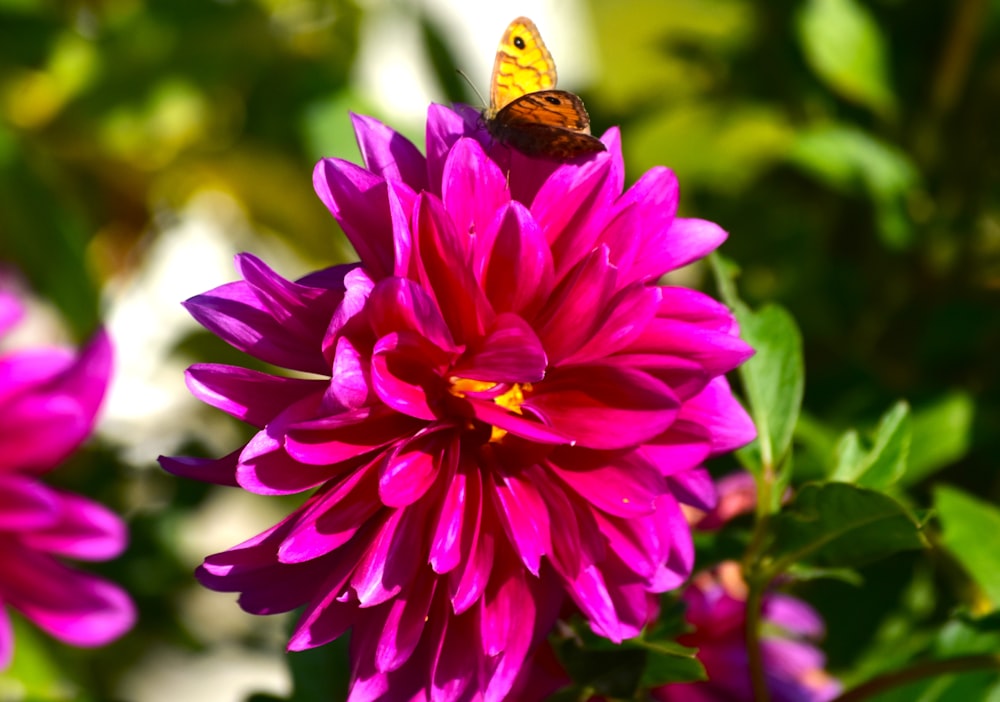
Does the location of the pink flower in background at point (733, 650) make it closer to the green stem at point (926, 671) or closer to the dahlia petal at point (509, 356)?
the green stem at point (926, 671)

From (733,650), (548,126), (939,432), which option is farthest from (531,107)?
A: (939,432)

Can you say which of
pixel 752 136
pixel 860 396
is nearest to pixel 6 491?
pixel 860 396

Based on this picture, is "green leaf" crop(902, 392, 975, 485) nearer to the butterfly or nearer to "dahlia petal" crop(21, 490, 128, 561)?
the butterfly

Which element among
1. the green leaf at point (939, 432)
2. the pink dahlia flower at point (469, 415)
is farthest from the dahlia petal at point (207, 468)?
the green leaf at point (939, 432)

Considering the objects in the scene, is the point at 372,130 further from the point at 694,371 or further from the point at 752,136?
the point at 752,136

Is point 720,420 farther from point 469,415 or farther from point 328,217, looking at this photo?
point 328,217
